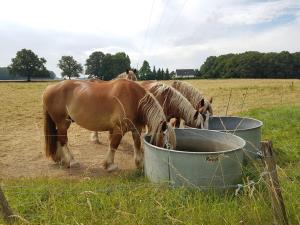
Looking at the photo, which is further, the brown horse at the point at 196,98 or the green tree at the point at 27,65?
the green tree at the point at 27,65

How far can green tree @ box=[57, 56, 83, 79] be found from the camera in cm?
6731

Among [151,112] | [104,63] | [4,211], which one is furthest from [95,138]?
[104,63]

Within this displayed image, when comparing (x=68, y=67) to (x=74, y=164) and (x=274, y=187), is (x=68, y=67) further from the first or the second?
(x=274, y=187)

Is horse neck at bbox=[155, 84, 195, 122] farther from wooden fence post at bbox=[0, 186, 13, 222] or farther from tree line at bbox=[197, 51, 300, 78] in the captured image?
tree line at bbox=[197, 51, 300, 78]

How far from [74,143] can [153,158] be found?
4.09 m

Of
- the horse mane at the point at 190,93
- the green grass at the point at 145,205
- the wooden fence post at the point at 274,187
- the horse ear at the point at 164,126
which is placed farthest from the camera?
the horse mane at the point at 190,93

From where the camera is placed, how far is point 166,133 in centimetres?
493

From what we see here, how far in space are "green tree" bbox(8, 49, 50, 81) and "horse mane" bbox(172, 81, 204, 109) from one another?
2449 inches

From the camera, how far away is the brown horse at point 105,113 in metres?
5.43

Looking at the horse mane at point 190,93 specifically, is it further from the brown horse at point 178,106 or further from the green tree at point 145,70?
the green tree at point 145,70

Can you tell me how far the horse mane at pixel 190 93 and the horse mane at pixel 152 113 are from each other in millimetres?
1779

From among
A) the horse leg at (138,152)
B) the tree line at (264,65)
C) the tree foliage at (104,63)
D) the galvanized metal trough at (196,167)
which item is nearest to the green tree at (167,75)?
the tree line at (264,65)

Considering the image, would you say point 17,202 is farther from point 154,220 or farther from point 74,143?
point 74,143

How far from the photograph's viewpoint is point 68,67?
68.9m
